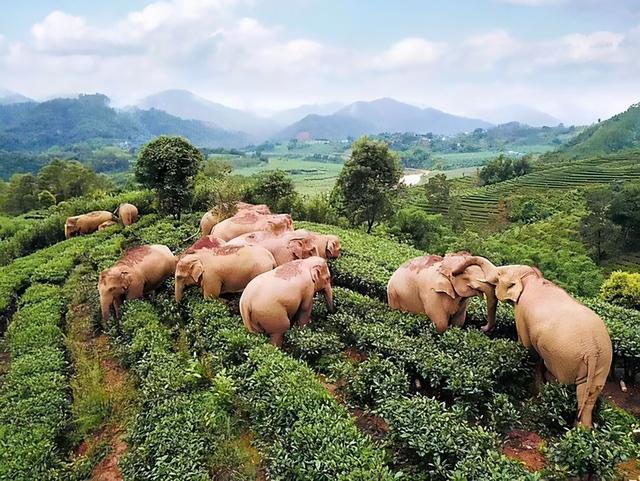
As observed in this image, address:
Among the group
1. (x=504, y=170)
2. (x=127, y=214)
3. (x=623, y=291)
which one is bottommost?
(x=504, y=170)

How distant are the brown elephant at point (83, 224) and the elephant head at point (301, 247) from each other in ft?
49.0

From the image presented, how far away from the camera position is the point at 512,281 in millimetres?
8477

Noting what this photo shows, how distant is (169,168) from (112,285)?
11347 millimetres

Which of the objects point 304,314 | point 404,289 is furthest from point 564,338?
point 304,314

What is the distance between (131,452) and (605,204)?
3572 centimetres

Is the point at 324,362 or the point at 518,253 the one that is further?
the point at 518,253

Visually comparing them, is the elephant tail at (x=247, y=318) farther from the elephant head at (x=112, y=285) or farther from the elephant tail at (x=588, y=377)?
the elephant tail at (x=588, y=377)

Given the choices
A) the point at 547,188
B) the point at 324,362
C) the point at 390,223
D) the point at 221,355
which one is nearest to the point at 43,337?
the point at 221,355

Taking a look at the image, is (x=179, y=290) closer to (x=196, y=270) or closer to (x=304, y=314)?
(x=196, y=270)

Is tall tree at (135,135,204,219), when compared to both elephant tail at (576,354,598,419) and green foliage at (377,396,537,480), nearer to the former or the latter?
green foliage at (377,396,537,480)

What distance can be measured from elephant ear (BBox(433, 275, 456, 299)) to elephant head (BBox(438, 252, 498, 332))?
41 mm

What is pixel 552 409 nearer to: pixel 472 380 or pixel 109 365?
pixel 472 380

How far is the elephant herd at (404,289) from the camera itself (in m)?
7.07

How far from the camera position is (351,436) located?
6.32 meters
